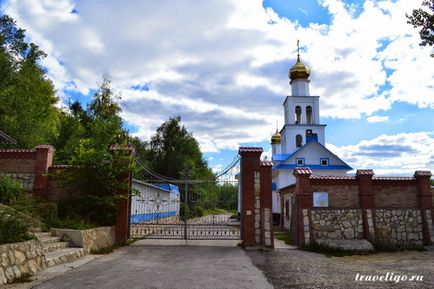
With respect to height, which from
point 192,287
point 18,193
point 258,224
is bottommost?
point 192,287

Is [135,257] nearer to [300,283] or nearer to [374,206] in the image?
[300,283]

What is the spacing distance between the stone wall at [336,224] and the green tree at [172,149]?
27657mm

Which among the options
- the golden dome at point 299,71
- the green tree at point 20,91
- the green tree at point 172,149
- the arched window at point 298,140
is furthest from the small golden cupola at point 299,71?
the green tree at point 20,91

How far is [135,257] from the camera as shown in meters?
9.96

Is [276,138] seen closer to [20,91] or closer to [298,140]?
[298,140]

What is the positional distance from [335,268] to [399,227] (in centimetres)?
620

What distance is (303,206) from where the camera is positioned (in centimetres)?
1303

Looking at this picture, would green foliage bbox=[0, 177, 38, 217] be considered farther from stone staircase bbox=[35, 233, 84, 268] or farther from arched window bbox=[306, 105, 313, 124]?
arched window bbox=[306, 105, 313, 124]

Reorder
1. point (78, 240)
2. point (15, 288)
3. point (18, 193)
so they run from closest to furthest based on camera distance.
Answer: point (15, 288)
point (78, 240)
point (18, 193)

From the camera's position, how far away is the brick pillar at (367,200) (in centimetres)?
1318

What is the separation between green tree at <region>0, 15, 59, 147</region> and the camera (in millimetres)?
22375

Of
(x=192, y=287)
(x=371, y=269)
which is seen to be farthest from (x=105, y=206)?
(x=371, y=269)

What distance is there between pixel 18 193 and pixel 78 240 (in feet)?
11.0

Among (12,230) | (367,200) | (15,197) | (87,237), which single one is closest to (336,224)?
(367,200)
